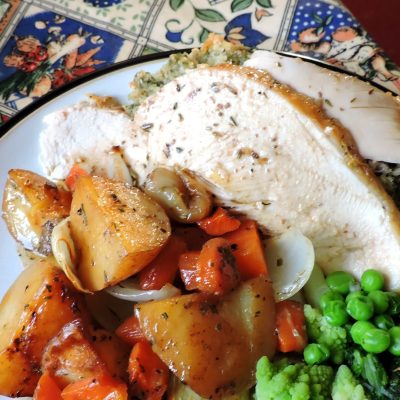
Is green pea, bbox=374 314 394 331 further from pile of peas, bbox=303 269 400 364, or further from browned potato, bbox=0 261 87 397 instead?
browned potato, bbox=0 261 87 397

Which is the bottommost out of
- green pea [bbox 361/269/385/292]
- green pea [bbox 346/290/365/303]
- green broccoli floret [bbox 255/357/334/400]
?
green broccoli floret [bbox 255/357/334/400]

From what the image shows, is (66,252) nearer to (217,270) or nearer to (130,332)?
(130,332)

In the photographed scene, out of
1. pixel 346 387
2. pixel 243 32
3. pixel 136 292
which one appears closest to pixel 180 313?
pixel 136 292

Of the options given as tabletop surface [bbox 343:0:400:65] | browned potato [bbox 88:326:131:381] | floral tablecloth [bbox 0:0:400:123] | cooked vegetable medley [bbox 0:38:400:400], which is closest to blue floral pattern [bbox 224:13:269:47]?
floral tablecloth [bbox 0:0:400:123]

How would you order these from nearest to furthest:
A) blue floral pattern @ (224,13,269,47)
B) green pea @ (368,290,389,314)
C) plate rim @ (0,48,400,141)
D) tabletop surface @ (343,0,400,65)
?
green pea @ (368,290,389,314)
plate rim @ (0,48,400,141)
blue floral pattern @ (224,13,269,47)
tabletop surface @ (343,0,400,65)

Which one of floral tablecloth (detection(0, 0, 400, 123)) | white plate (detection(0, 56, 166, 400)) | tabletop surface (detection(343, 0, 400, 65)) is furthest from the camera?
tabletop surface (detection(343, 0, 400, 65))

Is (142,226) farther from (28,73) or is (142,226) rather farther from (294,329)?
(28,73)

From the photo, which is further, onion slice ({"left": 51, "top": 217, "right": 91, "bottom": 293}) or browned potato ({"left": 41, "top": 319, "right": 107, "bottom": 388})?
onion slice ({"left": 51, "top": 217, "right": 91, "bottom": 293})
